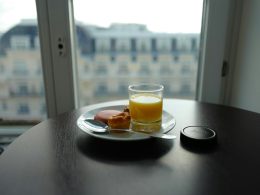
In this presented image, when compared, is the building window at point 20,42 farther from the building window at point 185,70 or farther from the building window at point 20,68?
the building window at point 185,70

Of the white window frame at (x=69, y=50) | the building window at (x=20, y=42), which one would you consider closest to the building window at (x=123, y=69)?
the white window frame at (x=69, y=50)

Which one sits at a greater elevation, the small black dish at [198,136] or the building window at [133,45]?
the building window at [133,45]

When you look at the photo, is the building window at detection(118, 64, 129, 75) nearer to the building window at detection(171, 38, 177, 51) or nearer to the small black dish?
the building window at detection(171, 38, 177, 51)

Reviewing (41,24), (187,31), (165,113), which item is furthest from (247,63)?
(41,24)

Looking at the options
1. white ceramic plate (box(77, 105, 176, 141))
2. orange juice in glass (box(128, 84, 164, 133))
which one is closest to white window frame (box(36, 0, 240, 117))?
white ceramic plate (box(77, 105, 176, 141))

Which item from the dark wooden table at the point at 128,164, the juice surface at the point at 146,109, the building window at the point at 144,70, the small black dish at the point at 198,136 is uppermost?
the juice surface at the point at 146,109

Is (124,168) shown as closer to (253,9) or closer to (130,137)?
(130,137)
